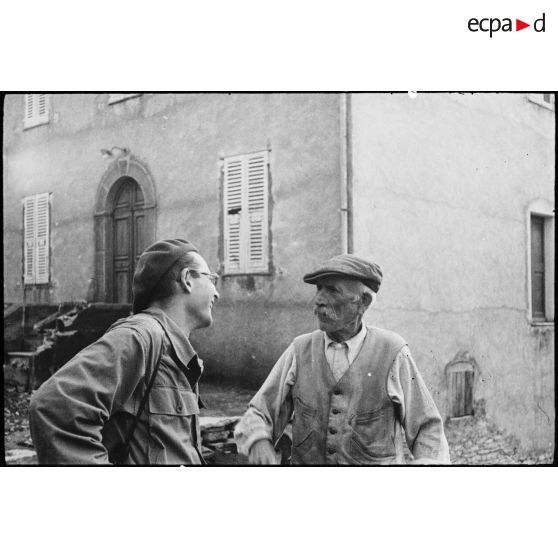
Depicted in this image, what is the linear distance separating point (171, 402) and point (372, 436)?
1.11 metres

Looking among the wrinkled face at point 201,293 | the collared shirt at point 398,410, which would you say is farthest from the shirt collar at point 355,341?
the wrinkled face at point 201,293

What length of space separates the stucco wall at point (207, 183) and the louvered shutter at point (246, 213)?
55 mm

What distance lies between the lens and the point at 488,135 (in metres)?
4.30

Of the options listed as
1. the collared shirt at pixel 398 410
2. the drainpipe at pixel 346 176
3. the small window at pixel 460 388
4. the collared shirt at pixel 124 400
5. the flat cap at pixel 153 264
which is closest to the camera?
the collared shirt at pixel 124 400

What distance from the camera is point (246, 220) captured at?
421 centimetres

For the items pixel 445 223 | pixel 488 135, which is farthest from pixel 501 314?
pixel 488 135

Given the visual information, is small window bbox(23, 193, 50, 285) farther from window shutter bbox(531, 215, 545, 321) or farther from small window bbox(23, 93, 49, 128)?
window shutter bbox(531, 215, 545, 321)

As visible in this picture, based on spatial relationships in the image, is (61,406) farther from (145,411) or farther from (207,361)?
(207,361)

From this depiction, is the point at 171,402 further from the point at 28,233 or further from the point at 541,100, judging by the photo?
the point at 541,100

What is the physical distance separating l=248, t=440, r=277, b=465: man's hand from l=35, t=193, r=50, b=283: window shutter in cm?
168

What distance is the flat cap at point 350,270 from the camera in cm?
396

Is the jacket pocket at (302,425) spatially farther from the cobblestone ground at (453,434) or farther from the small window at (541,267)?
the small window at (541,267)

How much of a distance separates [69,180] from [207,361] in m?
1.49

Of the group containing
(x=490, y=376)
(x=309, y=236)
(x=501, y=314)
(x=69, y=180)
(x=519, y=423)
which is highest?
(x=69, y=180)
